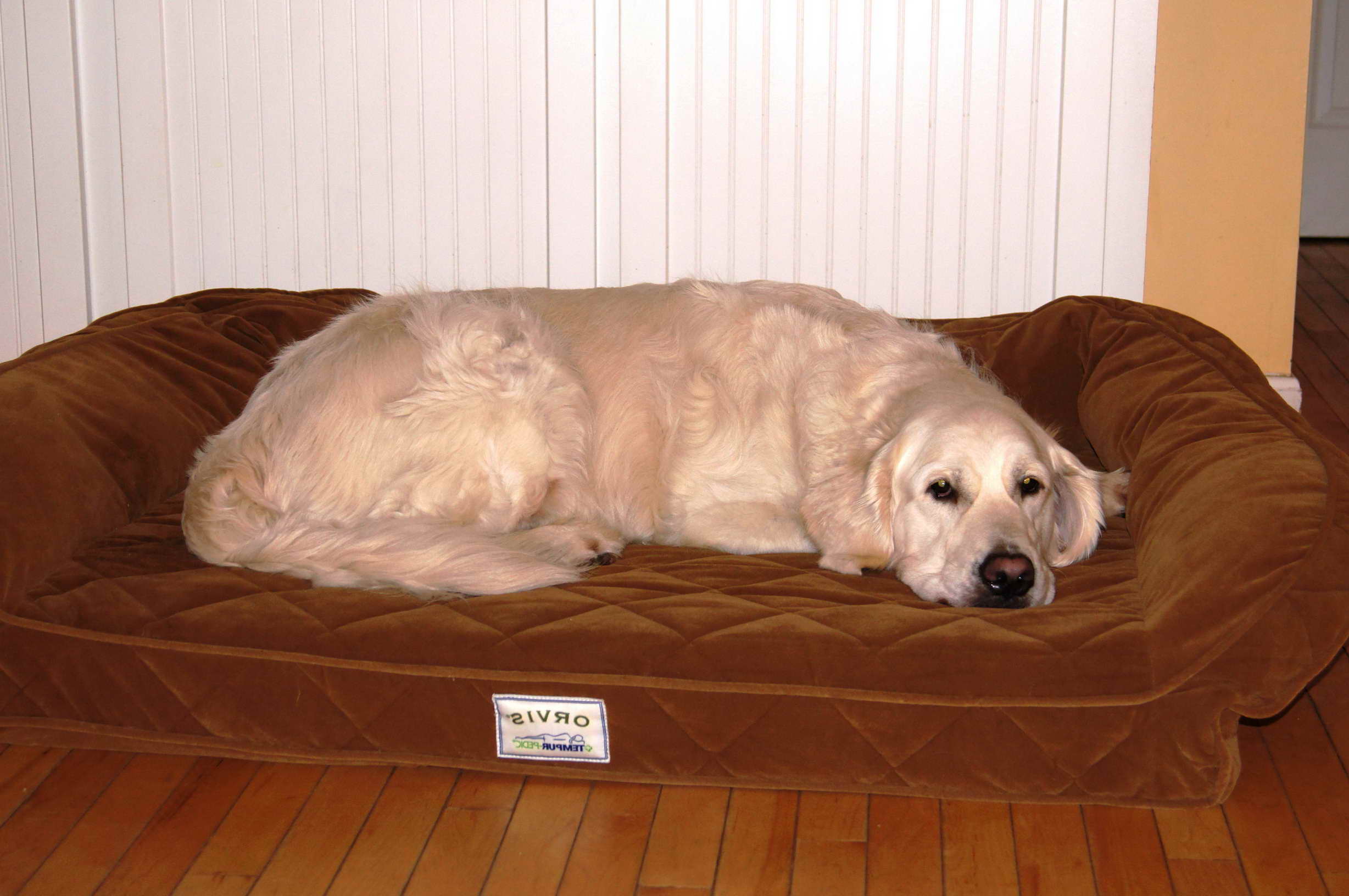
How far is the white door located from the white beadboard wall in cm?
420

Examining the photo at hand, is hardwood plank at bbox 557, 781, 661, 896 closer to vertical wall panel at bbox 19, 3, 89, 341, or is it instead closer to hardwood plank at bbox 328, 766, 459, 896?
hardwood plank at bbox 328, 766, 459, 896

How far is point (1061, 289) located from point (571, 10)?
6.26 ft

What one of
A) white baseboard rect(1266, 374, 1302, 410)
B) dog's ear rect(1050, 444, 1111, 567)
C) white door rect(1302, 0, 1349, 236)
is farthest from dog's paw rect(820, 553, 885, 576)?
white door rect(1302, 0, 1349, 236)

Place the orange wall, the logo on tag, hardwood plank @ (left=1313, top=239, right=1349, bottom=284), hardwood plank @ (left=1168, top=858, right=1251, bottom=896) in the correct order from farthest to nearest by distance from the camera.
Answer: hardwood plank @ (left=1313, top=239, right=1349, bottom=284) < the orange wall < the logo on tag < hardwood plank @ (left=1168, top=858, right=1251, bottom=896)

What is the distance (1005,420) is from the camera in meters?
2.64

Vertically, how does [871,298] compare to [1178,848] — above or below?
above

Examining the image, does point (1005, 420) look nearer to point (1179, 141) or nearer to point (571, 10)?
point (1179, 141)

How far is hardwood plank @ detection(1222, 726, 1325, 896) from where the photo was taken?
2.06 metres

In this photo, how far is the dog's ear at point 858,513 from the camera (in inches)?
108

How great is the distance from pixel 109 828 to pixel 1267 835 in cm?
202

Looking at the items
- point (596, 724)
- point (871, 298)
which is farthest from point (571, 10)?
point (596, 724)

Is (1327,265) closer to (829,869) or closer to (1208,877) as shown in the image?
(1208,877)

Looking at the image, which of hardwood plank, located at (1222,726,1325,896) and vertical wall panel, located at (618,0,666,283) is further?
vertical wall panel, located at (618,0,666,283)

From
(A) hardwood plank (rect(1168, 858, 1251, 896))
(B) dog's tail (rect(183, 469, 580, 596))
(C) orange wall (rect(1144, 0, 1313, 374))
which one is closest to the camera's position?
(A) hardwood plank (rect(1168, 858, 1251, 896))
